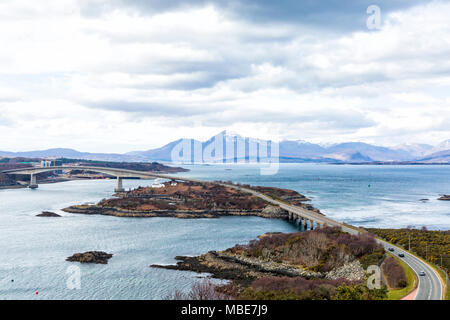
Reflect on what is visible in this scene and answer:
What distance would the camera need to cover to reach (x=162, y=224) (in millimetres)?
64250

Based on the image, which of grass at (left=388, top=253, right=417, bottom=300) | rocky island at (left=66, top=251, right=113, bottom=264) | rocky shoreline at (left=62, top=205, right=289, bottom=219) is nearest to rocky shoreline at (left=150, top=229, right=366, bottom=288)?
grass at (left=388, top=253, right=417, bottom=300)

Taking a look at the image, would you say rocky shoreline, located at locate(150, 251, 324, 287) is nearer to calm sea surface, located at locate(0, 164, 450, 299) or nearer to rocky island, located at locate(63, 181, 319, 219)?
calm sea surface, located at locate(0, 164, 450, 299)

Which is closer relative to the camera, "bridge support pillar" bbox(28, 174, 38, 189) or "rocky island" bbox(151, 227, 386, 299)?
"rocky island" bbox(151, 227, 386, 299)

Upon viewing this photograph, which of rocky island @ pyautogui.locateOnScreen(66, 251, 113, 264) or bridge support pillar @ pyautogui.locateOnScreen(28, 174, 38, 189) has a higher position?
bridge support pillar @ pyautogui.locateOnScreen(28, 174, 38, 189)

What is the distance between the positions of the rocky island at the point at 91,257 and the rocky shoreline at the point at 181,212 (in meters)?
29.1

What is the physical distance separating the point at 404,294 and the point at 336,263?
11831 mm

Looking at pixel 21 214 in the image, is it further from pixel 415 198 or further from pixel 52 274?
pixel 415 198

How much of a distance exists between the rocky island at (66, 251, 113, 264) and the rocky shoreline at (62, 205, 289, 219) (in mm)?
29116

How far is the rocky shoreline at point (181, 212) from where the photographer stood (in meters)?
72.8

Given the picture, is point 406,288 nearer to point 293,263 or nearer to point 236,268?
point 293,263

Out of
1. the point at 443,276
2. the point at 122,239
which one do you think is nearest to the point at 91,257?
the point at 122,239

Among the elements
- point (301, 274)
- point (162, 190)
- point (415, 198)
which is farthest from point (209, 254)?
point (415, 198)

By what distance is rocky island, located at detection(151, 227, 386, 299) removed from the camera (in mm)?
29500

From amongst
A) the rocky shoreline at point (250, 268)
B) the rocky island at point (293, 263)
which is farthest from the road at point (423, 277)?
the rocky shoreline at point (250, 268)
